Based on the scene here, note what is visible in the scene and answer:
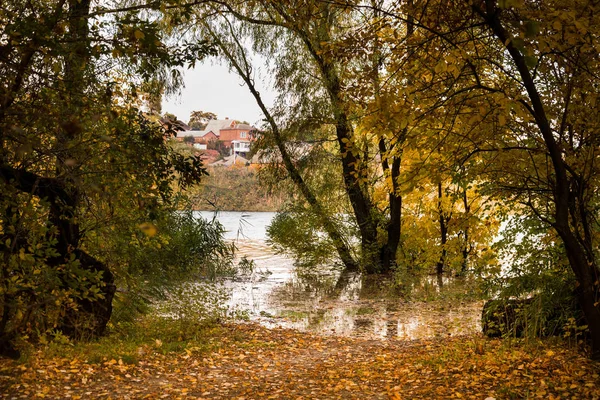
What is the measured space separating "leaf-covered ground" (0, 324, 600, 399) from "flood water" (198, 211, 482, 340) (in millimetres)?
2034

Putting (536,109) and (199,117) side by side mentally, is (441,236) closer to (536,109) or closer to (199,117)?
(536,109)

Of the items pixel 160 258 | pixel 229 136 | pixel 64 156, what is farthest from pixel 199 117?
pixel 64 156

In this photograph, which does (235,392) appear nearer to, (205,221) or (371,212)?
(205,221)

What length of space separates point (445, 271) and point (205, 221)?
6.29 m

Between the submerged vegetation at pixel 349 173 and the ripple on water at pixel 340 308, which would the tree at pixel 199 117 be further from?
the submerged vegetation at pixel 349 173

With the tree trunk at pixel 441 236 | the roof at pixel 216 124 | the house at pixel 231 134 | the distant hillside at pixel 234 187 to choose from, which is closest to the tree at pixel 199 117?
the roof at pixel 216 124

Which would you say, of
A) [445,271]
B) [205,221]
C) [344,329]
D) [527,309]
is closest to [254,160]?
[205,221]

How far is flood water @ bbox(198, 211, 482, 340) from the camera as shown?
30.1ft

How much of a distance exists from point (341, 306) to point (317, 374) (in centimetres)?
558

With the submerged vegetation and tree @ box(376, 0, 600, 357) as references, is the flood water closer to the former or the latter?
the submerged vegetation

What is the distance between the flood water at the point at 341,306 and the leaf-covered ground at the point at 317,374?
6.67 feet

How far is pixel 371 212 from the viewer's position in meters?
14.2

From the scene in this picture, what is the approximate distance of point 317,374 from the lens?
230 inches

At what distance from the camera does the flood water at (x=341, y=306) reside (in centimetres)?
916
